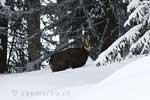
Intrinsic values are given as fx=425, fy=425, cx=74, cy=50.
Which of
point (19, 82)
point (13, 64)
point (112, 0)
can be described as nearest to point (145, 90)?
point (19, 82)

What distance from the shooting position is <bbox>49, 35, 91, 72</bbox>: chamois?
41.0 feet

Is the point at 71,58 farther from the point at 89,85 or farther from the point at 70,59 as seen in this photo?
the point at 89,85

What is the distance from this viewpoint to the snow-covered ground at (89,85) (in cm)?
529

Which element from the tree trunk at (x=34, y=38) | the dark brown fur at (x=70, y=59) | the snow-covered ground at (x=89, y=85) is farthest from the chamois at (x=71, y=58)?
the tree trunk at (x=34, y=38)

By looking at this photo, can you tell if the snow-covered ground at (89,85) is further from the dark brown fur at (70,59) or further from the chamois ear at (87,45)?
the chamois ear at (87,45)

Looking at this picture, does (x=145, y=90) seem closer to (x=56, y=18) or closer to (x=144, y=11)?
(x=144, y=11)

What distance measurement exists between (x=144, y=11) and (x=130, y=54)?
2.99ft

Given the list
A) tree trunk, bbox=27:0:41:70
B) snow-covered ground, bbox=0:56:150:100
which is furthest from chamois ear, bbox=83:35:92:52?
tree trunk, bbox=27:0:41:70

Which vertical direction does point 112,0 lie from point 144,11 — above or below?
below

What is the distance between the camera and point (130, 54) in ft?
28.2

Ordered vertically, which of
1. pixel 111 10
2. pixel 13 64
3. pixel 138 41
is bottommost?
pixel 13 64

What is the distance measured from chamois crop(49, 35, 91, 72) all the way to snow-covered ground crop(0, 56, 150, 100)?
1.66 metres

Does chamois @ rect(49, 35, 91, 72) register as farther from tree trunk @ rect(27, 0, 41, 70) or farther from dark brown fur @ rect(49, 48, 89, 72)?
tree trunk @ rect(27, 0, 41, 70)

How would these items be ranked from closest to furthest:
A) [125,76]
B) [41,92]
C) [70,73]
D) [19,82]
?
[125,76]
[41,92]
[19,82]
[70,73]
